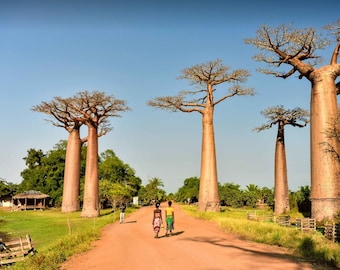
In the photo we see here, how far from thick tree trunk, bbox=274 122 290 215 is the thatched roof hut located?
82.5 ft

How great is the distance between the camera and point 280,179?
86.1ft

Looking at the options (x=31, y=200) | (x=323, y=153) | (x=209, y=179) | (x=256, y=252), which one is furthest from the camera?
(x=31, y=200)

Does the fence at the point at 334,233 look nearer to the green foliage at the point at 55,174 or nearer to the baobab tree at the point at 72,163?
the baobab tree at the point at 72,163

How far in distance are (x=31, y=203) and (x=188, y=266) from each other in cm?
3945

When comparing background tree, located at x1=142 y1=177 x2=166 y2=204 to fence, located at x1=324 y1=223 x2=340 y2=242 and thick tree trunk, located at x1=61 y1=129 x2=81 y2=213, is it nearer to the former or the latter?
thick tree trunk, located at x1=61 y1=129 x2=81 y2=213

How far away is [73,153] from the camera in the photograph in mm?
32125

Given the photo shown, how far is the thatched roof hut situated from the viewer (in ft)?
132

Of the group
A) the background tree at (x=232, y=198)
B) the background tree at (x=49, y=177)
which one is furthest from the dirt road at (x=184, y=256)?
the background tree at (x=232, y=198)

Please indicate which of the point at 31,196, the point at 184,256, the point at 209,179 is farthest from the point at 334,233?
the point at 31,196

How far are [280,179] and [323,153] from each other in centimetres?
1025

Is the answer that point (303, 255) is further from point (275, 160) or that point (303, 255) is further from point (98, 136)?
point (98, 136)

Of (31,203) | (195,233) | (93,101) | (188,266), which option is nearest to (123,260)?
(188,266)

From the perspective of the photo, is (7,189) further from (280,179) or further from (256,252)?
(256,252)

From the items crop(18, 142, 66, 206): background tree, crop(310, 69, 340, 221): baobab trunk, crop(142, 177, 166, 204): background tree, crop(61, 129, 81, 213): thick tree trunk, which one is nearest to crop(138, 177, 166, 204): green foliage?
crop(142, 177, 166, 204): background tree
